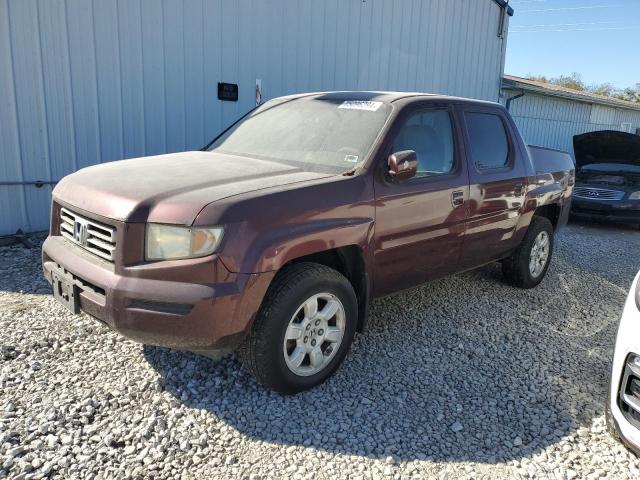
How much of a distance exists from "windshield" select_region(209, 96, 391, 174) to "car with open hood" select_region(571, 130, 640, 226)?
7450mm

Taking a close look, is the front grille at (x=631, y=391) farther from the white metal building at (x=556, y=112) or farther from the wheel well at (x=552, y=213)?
the white metal building at (x=556, y=112)

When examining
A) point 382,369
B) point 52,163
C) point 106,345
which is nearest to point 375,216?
point 382,369

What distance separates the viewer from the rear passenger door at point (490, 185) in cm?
427

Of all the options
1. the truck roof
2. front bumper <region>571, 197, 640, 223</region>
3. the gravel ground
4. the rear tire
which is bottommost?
front bumper <region>571, 197, 640, 223</region>

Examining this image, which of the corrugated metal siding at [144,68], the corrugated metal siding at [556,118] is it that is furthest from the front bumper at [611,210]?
→ the corrugated metal siding at [556,118]

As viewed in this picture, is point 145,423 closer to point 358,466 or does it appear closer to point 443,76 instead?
point 358,466

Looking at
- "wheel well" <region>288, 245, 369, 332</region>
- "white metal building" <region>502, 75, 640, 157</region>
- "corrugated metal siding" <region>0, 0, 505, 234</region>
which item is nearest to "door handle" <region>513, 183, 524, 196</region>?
"wheel well" <region>288, 245, 369, 332</region>

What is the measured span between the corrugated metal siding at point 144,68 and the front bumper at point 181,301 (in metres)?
4.28

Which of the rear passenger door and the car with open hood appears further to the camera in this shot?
the car with open hood

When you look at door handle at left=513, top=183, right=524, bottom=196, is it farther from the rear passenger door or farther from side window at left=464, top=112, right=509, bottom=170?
side window at left=464, top=112, right=509, bottom=170

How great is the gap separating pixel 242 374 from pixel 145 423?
0.71 m

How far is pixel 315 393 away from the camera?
3.27m

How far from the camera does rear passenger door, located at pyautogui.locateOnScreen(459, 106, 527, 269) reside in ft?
14.0

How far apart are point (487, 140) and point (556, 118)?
45.9 ft
